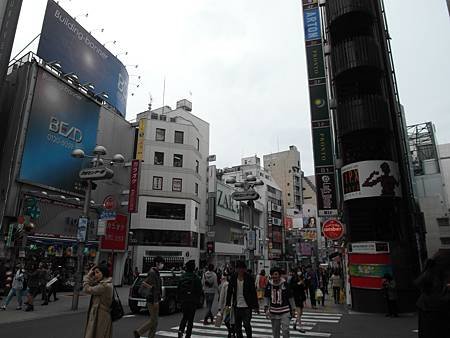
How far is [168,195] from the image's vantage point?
132 ft

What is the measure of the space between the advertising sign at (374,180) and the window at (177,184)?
1027 inches

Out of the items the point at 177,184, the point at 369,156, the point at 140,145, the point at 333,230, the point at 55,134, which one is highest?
the point at 140,145

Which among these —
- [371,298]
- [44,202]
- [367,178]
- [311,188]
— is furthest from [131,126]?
[311,188]

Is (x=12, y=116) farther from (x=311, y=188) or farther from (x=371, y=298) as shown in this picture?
(x=311, y=188)

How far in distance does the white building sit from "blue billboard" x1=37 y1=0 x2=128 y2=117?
6564 millimetres

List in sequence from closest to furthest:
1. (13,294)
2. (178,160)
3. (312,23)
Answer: (13,294) → (312,23) → (178,160)

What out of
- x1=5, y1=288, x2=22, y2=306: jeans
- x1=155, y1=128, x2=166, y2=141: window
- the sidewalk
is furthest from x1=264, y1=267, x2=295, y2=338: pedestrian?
x1=155, y1=128, x2=166, y2=141: window

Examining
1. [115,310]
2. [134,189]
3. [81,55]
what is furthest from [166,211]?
[115,310]

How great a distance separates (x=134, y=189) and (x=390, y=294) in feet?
66.8

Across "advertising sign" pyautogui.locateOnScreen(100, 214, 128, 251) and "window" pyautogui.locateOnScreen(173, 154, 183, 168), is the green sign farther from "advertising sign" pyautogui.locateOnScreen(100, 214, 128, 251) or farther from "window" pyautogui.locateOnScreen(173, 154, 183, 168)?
"window" pyautogui.locateOnScreen(173, 154, 183, 168)

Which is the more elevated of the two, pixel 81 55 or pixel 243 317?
pixel 81 55

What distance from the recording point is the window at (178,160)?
4188 cm

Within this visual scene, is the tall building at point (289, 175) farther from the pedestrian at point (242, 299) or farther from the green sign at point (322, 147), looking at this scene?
the pedestrian at point (242, 299)

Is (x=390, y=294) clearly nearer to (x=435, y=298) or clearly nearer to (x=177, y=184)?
(x=435, y=298)
